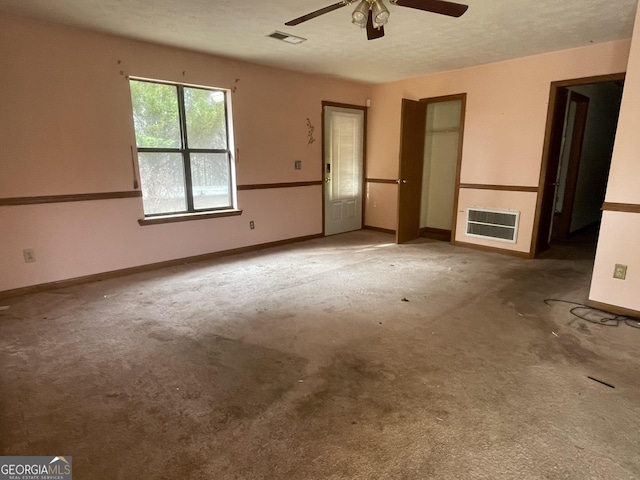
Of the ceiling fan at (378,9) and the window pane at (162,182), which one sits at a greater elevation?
the ceiling fan at (378,9)

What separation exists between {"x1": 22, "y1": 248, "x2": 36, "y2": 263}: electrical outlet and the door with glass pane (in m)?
3.84

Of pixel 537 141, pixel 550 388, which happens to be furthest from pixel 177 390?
pixel 537 141

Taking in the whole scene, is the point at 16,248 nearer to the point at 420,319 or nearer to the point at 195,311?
the point at 195,311

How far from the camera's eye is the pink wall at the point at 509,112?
4004 mm

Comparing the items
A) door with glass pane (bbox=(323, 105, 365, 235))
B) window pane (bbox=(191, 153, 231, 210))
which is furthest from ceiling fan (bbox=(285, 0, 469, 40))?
door with glass pane (bbox=(323, 105, 365, 235))

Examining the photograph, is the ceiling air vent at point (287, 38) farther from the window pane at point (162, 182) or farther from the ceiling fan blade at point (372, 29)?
the window pane at point (162, 182)

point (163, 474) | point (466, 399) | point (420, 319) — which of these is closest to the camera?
point (163, 474)

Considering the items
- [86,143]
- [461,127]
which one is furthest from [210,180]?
[461,127]

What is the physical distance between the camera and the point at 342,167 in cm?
606

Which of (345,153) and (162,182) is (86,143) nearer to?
(162,182)

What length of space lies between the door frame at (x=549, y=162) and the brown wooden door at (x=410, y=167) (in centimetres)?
170

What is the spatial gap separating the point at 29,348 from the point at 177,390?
4.19ft

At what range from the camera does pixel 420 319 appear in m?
2.87

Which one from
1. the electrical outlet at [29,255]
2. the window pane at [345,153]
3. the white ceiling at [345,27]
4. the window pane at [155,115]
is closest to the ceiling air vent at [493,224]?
the white ceiling at [345,27]
